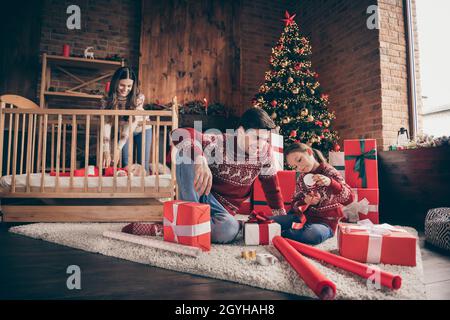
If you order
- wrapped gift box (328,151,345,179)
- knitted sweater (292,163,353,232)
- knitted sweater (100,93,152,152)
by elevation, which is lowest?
knitted sweater (292,163,353,232)

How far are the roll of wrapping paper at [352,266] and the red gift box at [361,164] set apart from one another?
1.15 meters

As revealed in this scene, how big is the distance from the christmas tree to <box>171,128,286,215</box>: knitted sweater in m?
1.74

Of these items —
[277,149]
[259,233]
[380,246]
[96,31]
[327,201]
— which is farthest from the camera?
[96,31]

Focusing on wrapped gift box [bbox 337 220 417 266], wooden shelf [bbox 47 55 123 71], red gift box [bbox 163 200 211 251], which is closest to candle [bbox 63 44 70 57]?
wooden shelf [bbox 47 55 123 71]

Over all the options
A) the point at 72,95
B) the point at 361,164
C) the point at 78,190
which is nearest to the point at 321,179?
the point at 361,164

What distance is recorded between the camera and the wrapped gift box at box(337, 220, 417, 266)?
111 centimetres

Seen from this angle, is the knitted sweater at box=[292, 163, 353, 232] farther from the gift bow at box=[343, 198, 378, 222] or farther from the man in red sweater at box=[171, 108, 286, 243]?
the gift bow at box=[343, 198, 378, 222]

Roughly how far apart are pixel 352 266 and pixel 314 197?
0.55 meters

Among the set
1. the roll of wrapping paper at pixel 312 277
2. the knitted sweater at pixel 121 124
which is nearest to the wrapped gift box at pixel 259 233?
the roll of wrapping paper at pixel 312 277

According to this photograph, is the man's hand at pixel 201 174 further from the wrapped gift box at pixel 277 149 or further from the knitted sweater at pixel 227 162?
the wrapped gift box at pixel 277 149

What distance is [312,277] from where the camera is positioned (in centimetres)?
84

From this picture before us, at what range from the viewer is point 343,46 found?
11.5 ft

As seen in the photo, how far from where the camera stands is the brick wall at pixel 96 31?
142 inches

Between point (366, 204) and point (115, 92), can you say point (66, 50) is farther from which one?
point (366, 204)
